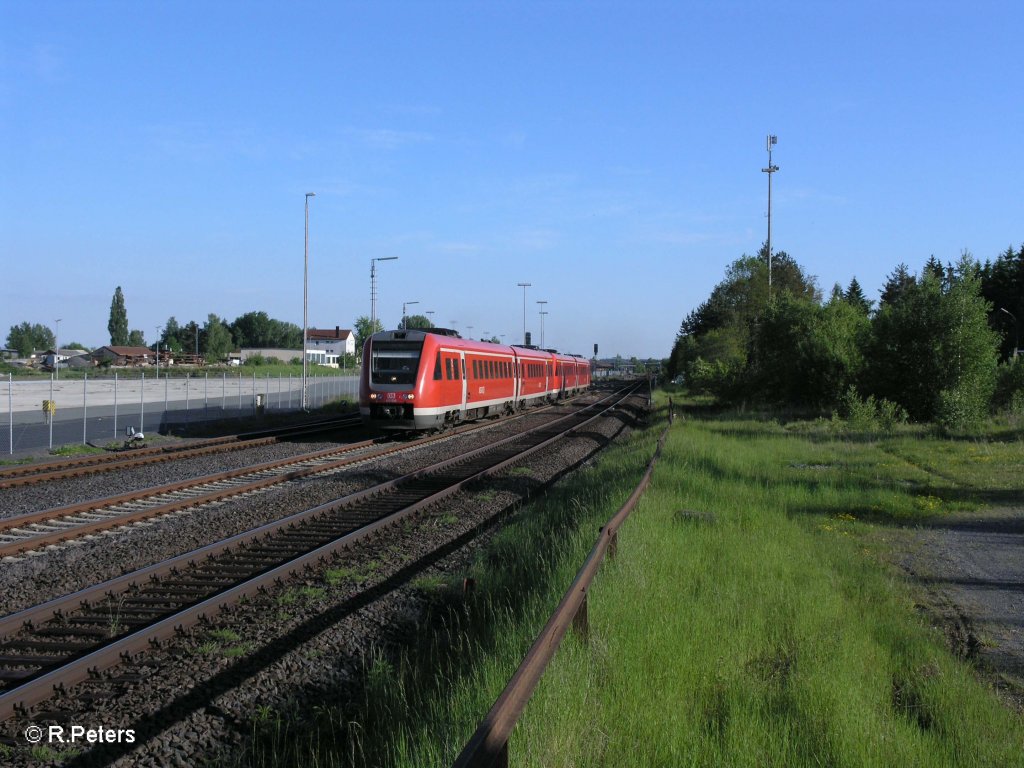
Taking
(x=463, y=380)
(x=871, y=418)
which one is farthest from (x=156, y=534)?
(x=871, y=418)

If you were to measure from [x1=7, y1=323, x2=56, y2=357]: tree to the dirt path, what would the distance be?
175 m

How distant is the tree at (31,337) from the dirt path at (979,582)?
175233mm

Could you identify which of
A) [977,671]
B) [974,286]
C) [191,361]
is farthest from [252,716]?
[191,361]

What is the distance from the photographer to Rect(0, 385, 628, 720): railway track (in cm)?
577

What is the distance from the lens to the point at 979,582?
8555 mm

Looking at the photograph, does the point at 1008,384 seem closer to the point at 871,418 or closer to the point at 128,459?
the point at 871,418

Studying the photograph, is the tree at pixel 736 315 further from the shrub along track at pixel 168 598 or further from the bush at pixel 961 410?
the shrub along track at pixel 168 598

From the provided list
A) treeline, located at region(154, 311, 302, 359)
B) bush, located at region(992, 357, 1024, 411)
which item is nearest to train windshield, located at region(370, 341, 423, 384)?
bush, located at region(992, 357, 1024, 411)

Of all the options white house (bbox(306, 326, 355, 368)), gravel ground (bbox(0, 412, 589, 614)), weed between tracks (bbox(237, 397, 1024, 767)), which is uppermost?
white house (bbox(306, 326, 355, 368))

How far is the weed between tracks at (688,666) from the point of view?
13.1ft

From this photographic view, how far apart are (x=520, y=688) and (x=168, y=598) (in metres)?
5.42

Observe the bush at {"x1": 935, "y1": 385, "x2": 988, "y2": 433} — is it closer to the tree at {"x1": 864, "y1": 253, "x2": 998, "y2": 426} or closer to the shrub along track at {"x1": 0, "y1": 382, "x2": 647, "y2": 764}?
the tree at {"x1": 864, "y1": 253, "x2": 998, "y2": 426}

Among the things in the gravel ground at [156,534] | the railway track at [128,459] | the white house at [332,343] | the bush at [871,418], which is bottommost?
the gravel ground at [156,534]

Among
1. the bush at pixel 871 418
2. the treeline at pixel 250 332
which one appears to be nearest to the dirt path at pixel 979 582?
the bush at pixel 871 418
